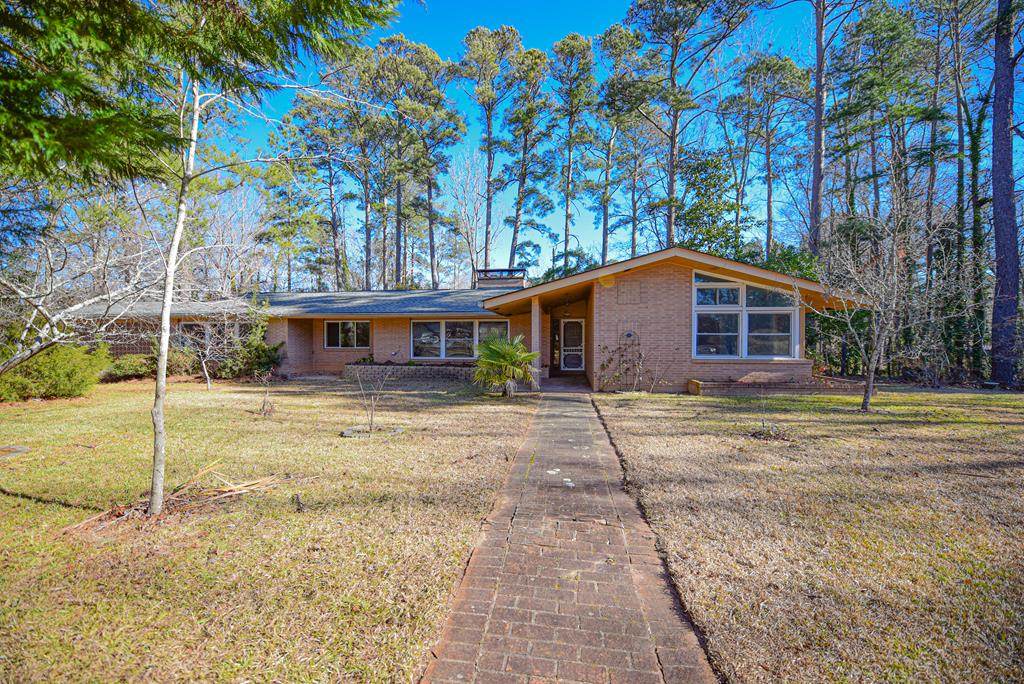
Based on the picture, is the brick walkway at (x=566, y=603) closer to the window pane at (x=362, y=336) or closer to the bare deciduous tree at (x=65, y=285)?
the bare deciduous tree at (x=65, y=285)

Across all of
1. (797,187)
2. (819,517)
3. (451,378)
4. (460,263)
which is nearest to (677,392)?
(451,378)

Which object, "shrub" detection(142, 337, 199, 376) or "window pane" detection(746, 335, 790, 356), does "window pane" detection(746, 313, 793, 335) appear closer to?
"window pane" detection(746, 335, 790, 356)

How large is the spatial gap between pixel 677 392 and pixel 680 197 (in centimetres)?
1277

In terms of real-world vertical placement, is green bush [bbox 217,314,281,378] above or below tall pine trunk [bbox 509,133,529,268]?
below

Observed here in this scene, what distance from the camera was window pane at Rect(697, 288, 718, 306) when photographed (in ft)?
38.8

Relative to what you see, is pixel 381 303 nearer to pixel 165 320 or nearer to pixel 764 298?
pixel 764 298

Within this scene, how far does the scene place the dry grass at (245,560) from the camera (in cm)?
207

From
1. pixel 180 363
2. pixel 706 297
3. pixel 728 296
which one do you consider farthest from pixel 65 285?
pixel 728 296

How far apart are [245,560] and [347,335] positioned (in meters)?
15.3

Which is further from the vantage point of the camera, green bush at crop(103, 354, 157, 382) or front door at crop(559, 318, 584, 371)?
front door at crop(559, 318, 584, 371)

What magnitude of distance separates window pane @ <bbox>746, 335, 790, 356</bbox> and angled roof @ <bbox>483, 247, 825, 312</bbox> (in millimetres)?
1402

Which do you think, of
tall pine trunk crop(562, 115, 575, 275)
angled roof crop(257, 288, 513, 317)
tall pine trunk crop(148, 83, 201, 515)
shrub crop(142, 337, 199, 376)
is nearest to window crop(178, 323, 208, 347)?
shrub crop(142, 337, 199, 376)

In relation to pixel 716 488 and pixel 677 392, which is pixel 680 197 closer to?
pixel 677 392

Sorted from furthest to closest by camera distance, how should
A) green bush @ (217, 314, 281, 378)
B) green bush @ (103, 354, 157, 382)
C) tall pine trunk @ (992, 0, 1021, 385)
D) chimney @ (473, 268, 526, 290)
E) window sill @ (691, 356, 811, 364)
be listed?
chimney @ (473, 268, 526, 290)
green bush @ (217, 314, 281, 378)
green bush @ (103, 354, 157, 382)
tall pine trunk @ (992, 0, 1021, 385)
window sill @ (691, 356, 811, 364)
